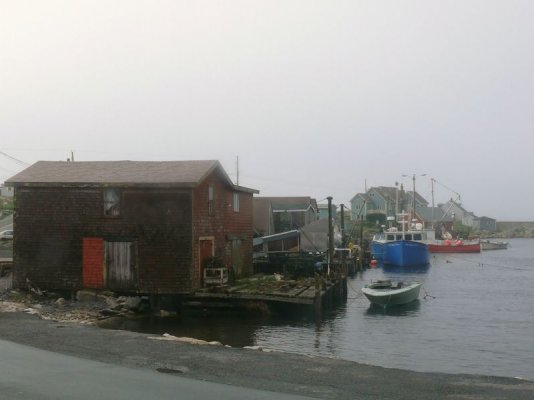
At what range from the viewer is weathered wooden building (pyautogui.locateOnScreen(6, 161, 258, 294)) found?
2653 cm

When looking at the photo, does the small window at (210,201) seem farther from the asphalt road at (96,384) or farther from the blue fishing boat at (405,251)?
the blue fishing boat at (405,251)

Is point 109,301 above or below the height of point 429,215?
below

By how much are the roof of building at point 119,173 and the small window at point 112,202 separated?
50cm

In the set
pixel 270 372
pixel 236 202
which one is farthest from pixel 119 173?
pixel 270 372

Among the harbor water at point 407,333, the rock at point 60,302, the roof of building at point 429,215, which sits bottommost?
the harbor water at point 407,333

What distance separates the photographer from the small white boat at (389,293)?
107ft

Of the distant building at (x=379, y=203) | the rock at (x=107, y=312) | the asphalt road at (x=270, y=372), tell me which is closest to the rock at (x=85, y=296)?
the rock at (x=107, y=312)

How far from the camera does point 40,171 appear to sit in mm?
29328

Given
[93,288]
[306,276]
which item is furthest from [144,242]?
[306,276]

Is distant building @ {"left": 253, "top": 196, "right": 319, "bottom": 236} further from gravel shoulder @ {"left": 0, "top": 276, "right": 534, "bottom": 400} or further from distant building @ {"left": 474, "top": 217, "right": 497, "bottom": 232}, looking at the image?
distant building @ {"left": 474, "top": 217, "right": 497, "bottom": 232}

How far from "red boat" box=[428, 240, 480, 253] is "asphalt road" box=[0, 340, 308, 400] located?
87.0 metres

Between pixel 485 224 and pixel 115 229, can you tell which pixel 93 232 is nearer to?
pixel 115 229

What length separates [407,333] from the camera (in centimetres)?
2616

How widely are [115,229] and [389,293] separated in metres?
14.6
